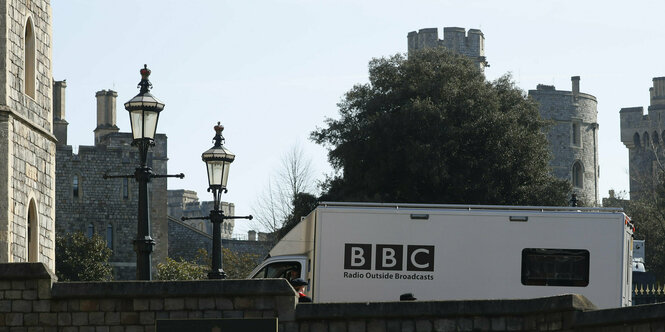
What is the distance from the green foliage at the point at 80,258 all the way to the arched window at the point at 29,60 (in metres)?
43.1

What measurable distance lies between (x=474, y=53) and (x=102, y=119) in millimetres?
21833

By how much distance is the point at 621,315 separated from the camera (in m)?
14.9

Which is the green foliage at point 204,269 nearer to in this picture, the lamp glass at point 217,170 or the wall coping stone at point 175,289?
the lamp glass at point 217,170

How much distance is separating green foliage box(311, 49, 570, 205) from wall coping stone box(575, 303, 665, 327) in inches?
1034

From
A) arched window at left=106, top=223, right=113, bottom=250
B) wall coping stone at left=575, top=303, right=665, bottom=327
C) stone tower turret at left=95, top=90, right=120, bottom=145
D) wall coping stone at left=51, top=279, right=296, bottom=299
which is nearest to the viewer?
wall coping stone at left=575, top=303, right=665, bottom=327

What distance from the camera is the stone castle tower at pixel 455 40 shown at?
85438 millimetres

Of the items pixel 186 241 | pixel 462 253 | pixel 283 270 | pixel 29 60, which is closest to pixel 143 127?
pixel 283 270

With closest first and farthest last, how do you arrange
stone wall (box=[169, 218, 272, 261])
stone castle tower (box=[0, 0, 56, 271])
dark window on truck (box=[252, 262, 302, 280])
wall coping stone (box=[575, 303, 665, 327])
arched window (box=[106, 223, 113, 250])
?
wall coping stone (box=[575, 303, 665, 327]) < dark window on truck (box=[252, 262, 302, 280]) < stone castle tower (box=[0, 0, 56, 271]) < arched window (box=[106, 223, 113, 250]) < stone wall (box=[169, 218, 272, 261])

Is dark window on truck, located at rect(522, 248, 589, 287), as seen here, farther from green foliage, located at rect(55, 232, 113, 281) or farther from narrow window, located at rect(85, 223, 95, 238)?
narrow window, located at rect(85, 223, 95, 238)

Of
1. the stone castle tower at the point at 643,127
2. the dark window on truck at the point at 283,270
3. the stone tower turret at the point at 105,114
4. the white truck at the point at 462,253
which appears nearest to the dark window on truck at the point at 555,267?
the white truck at the point at 462,253

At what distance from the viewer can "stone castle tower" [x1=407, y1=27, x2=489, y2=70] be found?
280ft

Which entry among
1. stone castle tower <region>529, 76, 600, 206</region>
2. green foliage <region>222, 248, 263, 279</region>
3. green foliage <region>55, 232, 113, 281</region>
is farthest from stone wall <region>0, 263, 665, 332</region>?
stone castle tower <region>529, 76, 600, 206</region>

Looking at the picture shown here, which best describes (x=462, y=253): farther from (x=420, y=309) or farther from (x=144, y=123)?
(x=144, y=123)

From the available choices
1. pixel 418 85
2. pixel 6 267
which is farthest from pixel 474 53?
pixel 6 267
